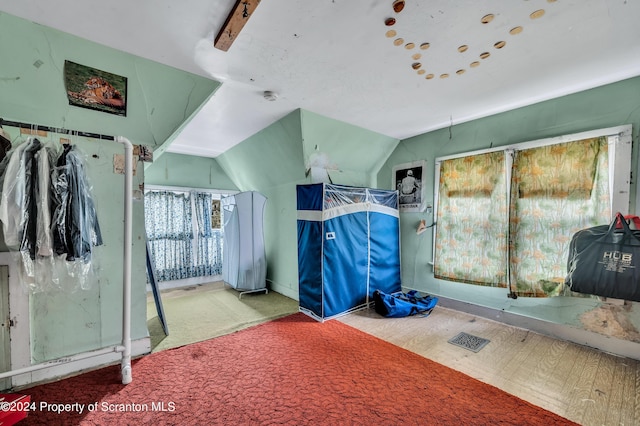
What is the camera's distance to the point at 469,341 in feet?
8.68

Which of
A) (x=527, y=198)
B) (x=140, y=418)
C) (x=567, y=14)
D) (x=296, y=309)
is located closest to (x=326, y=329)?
(x=296, y=309)

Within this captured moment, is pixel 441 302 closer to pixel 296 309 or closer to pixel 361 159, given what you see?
pixel 296 309

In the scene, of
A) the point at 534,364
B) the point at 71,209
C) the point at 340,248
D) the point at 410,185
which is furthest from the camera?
the point at 410,185

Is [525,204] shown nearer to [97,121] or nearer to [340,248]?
[340,248]

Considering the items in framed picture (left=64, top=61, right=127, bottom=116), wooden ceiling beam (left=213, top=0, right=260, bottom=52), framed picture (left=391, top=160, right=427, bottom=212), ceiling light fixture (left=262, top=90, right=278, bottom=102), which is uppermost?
ceiling light fixture (left=262, top=90, right=278, bottom=102)

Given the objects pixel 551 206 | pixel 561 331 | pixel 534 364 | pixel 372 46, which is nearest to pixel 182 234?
pixel 372 46

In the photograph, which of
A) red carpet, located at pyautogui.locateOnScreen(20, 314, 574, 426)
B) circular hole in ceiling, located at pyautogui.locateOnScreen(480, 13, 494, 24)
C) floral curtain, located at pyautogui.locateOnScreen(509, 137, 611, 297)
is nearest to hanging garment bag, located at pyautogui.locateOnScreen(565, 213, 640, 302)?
floral curtain, located at pyautogui.locateOnScreen(509, 137, 611, 297)

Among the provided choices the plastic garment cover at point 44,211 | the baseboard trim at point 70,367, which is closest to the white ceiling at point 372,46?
the plastic garment cover at point 44,211

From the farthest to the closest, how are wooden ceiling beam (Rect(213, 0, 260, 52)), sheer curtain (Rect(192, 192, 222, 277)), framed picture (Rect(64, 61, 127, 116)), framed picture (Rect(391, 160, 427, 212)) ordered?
sheer curtain (Rect(192, 192, 222, 277)) < framed picture (Rect(391, 160, 427, 212)) < framed picture (Rect(64, 61, 127, 116)) < wooden ceiling beam (Rect(213, 0, 260, 52))

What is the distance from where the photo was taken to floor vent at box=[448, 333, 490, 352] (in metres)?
2.53

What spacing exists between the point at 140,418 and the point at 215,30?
259 centimetres

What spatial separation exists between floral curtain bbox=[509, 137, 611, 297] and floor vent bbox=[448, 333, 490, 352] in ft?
2.53

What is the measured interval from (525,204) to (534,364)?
1620 mm

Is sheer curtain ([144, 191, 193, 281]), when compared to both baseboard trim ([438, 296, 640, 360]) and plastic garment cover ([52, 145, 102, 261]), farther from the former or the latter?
baseboard trim ([438, 296, 640, 360])
